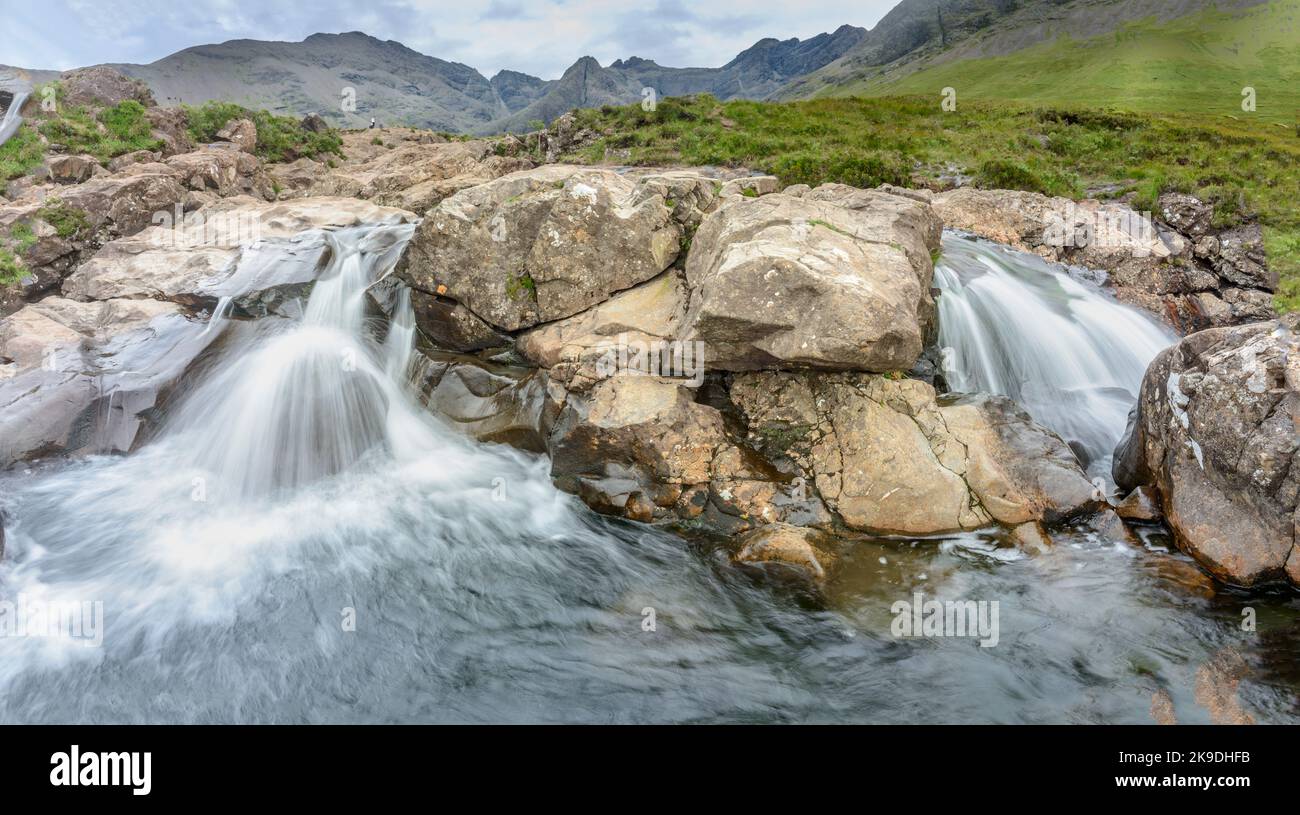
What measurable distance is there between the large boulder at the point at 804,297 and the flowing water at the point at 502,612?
9.76 ft

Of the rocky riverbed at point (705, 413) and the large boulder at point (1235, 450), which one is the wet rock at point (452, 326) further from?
the large boulder at point (1235, 450)

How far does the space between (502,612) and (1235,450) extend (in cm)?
1017

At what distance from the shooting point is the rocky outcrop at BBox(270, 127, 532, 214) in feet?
68.3

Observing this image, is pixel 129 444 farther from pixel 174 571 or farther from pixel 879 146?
pixel 879 146

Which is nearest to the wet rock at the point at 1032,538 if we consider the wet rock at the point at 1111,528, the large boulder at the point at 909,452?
the large boulder at the point at 909,452

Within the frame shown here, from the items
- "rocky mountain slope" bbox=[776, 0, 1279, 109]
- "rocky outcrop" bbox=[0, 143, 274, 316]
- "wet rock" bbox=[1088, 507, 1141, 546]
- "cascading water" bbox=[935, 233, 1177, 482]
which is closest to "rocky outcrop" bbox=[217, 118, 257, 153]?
"rocky outcrop" bbox=[0, 143, 274, 316]

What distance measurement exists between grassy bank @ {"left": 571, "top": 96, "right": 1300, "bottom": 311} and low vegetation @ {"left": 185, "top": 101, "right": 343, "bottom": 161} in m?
14.3

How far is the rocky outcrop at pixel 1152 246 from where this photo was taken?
49.5 ft

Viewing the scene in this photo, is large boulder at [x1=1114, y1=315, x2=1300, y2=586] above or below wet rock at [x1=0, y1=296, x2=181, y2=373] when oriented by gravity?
below

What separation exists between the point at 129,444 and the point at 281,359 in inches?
120

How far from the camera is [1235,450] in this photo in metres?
8.12

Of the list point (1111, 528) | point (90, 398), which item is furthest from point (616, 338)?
point (90, 398)

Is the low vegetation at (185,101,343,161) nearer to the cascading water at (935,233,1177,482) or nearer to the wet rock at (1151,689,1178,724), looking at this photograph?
the cascading water at (935,233,1177,482)
